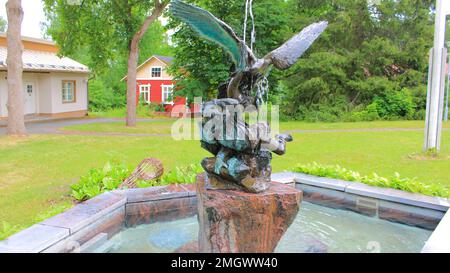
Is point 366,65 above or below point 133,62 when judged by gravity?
above

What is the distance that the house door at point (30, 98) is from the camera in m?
21.1

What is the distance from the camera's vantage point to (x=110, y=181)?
6328 millimetres

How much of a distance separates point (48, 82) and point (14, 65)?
28.3ft

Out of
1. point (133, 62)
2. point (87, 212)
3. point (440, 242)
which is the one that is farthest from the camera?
point (133, 62)

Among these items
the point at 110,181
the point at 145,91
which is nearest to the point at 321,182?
the point at 110,181

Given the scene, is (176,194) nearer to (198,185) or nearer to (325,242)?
(198,185)

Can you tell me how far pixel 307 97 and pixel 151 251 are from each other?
19851 millimetres

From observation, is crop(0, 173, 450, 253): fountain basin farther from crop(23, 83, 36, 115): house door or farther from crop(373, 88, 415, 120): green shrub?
crop(23, 83, 36, 115): house door

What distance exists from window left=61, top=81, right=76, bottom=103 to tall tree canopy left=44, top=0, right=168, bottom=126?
5297 millimetres

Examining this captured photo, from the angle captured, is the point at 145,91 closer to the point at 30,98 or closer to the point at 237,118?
the point at 30,98

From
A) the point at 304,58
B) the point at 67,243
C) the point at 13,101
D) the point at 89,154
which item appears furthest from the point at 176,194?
the point at 304,58

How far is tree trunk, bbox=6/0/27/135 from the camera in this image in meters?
13.1

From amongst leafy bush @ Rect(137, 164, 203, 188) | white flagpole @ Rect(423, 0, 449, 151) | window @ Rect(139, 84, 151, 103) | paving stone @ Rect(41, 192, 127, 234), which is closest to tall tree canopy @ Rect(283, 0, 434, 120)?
white flagpole @ Rect(423, 0, 449, 151)

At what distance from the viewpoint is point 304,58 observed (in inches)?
893
